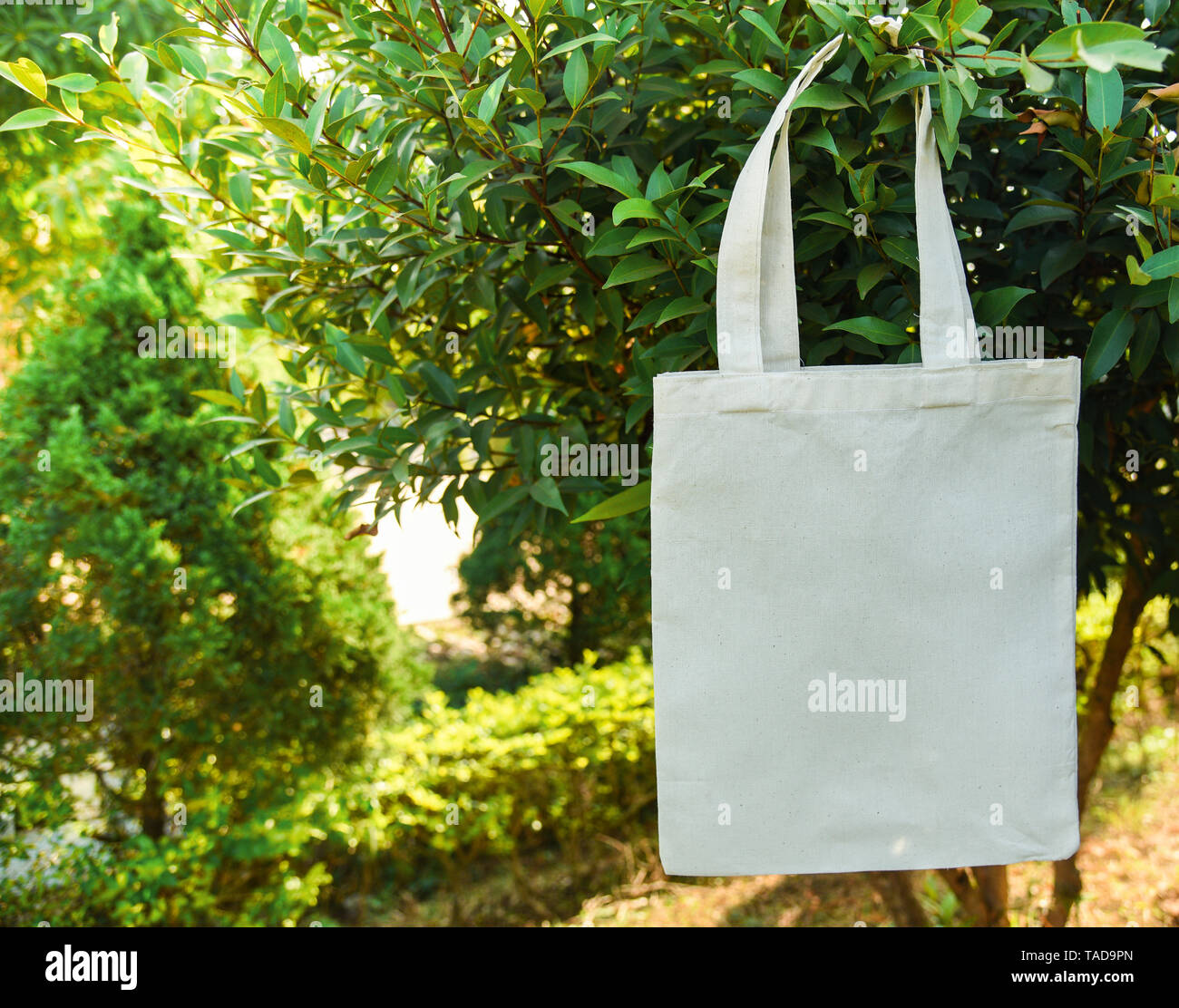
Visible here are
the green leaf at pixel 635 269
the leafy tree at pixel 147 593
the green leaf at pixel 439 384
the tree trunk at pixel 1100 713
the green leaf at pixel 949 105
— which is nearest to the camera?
the green leaf at pixel 949 105

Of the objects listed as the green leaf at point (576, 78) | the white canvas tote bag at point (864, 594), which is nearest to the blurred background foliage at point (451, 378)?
the green leaf at point (576, 78)

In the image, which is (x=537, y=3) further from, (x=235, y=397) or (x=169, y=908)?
(x=169, y=908)

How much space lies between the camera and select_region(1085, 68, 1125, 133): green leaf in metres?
1.02

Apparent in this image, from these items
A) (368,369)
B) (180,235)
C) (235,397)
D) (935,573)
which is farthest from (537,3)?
(180,235)

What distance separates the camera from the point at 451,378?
1.56 m

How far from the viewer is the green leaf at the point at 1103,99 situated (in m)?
1.02

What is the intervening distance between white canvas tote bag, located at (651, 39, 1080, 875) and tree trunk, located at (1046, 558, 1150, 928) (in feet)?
5.26

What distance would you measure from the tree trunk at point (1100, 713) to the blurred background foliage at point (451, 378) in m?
0.01

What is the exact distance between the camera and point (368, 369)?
157cm

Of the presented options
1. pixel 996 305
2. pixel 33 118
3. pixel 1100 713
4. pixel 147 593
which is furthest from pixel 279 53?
pixel 1100 713

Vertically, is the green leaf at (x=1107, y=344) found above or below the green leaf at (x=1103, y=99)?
below

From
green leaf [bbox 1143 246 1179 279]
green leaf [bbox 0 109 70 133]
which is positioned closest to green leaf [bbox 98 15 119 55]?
green leaf [bbox 0 109 70 133]

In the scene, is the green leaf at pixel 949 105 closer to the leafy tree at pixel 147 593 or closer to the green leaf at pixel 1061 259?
the green leaf at pixel 1061 259
